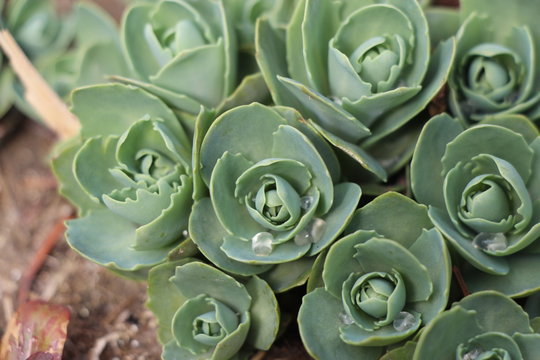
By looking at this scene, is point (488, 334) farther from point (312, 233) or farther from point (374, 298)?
point (312, 233)

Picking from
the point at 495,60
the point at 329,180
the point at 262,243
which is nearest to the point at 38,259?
the point at 262,243

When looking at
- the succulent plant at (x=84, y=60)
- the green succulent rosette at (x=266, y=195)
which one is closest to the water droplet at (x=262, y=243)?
the green succulent rosette at (x=266, y=195)

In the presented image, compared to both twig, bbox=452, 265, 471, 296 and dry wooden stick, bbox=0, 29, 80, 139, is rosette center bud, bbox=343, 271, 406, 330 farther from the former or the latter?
dry wooden stick, bbox=0, 29, 80, 139

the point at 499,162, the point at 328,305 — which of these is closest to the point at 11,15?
the point at 328,305

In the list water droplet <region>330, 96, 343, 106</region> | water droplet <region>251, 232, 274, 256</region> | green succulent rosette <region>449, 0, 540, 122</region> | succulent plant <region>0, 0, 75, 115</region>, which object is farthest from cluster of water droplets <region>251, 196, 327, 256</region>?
succulent plant <region>0, 0, 75, 115</region>

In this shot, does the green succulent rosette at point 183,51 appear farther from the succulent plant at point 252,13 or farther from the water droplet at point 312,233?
the water droplet at point 312,233

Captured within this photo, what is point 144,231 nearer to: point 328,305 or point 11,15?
point 328,305
